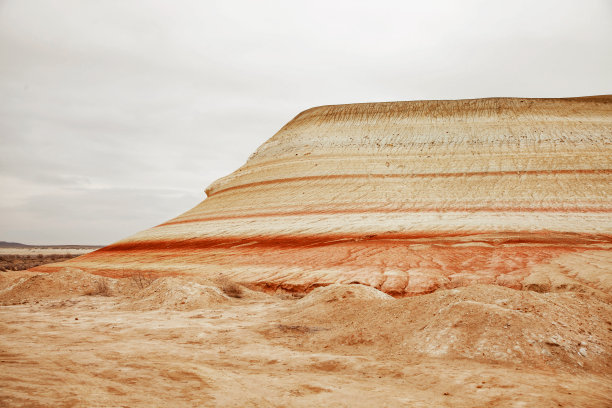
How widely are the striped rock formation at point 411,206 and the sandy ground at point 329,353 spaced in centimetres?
546

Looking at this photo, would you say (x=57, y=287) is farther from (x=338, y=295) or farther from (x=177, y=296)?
(x=338, y=295)

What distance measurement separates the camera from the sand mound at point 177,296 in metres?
11.0

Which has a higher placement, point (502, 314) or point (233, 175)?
point (233, 175)

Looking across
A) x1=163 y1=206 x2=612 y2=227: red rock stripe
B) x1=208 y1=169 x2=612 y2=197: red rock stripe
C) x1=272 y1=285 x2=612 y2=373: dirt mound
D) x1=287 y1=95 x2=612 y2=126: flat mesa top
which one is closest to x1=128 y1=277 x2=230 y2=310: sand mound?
x1=272 y1=285 x2=612 y2=373: dirt mound

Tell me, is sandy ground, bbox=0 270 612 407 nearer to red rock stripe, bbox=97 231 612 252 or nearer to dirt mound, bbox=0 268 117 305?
dirt mound, bbox=0 268 117 305

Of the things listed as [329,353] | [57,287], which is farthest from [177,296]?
[57,287]

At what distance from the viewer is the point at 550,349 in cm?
616

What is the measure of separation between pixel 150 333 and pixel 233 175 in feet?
110

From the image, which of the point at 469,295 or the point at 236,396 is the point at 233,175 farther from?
the point at 236,396

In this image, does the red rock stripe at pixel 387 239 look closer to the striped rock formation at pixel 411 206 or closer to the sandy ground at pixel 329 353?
the striped rock formation at pixel 411 206

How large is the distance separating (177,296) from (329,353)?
18.4 ft

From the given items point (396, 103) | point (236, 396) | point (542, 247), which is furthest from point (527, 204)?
point (236, 396)

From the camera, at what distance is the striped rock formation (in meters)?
15.9

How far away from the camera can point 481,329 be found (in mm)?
6691
